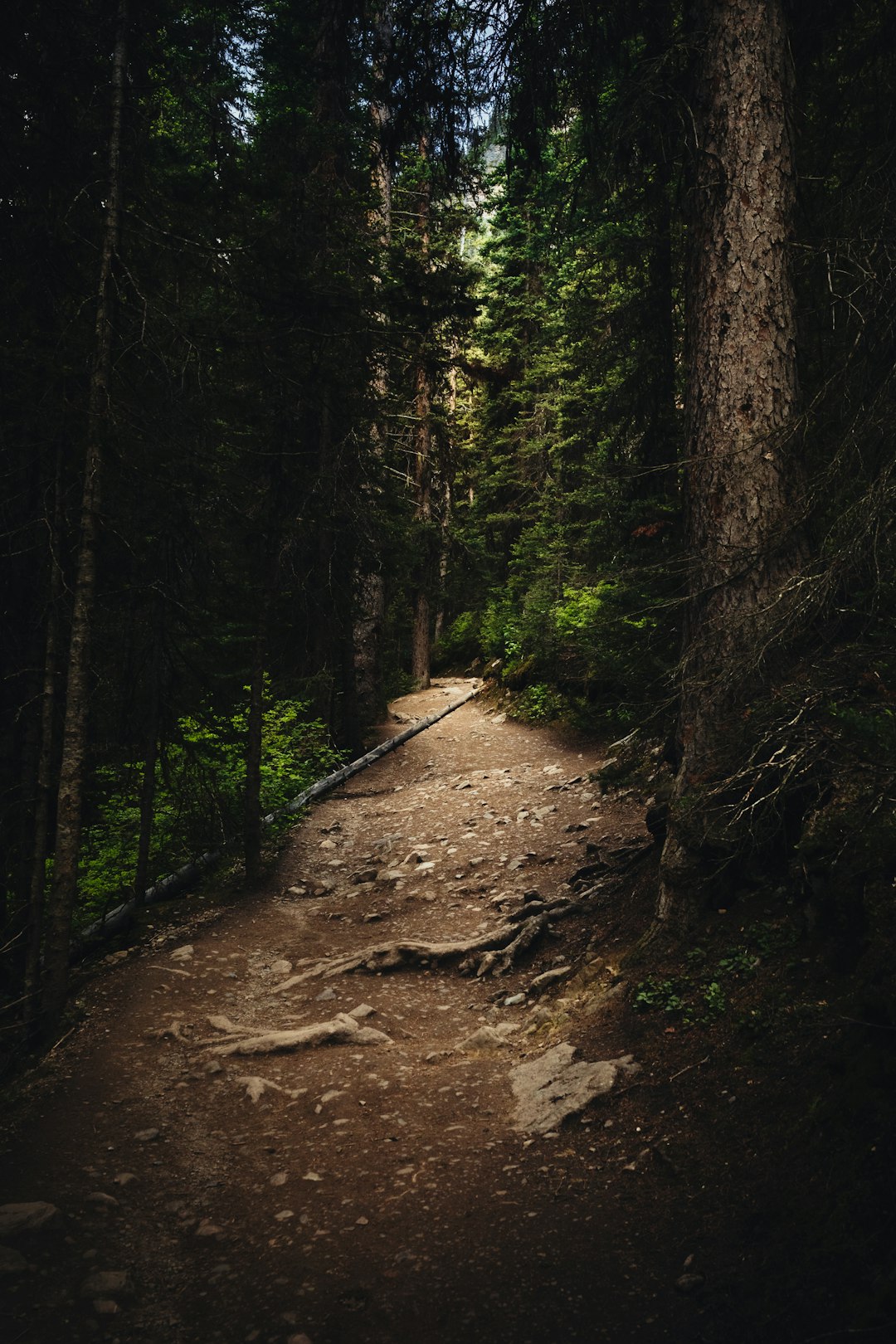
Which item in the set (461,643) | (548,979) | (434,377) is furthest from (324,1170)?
(461,643)

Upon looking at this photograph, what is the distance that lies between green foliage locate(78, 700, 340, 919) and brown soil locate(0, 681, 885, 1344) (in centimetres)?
202

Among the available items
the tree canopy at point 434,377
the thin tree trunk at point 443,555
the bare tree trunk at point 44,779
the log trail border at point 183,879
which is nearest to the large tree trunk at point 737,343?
the tree canopy at point 434,377

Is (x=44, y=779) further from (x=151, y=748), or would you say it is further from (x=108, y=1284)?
(x=108, y=1284)

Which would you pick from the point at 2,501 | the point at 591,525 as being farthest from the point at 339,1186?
the point at 591,525

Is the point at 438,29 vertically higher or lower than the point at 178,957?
higher

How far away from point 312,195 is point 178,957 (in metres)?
9.27

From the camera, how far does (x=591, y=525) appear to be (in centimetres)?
1711

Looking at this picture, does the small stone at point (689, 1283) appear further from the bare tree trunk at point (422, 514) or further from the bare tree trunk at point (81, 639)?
the bare tree trunk at point (422, 514)

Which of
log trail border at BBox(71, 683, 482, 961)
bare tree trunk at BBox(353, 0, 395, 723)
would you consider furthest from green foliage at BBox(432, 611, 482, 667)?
log trail border at BBox(71, 683, 482, 961)

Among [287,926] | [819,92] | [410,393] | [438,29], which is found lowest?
[287,926]

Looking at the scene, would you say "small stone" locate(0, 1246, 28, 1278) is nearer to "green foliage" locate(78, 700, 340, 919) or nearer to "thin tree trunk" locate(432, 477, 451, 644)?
"green foliage" locate(78, 700, 340, 919)

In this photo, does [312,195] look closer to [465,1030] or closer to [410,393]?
[465,1030]

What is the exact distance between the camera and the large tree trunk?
16.3 feet

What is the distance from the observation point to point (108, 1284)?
10.9ft
